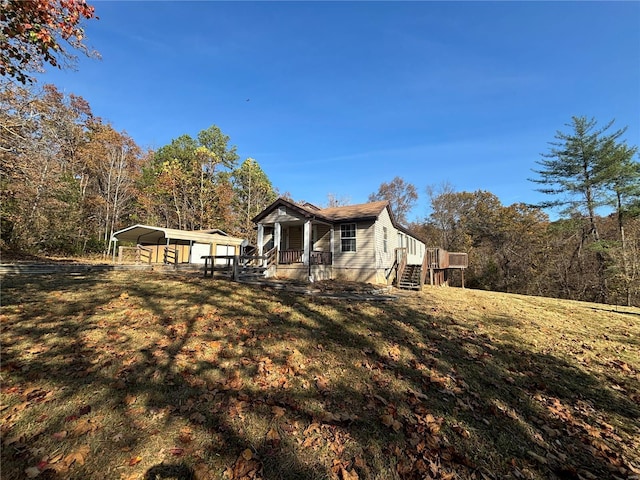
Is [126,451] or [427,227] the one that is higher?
[427,227]

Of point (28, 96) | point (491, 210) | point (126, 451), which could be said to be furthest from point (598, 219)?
point (28, 96)

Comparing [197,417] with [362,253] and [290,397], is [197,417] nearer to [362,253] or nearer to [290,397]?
[290,397]

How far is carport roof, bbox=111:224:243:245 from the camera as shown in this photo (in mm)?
21806

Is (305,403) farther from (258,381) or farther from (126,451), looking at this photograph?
(126,451)

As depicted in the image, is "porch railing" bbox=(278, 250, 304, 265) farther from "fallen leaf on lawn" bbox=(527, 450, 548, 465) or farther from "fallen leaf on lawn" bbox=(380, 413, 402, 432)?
"fallen leaf on lawn" bbox=(527, 450, 548, 465)

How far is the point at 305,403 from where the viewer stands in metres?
3.83

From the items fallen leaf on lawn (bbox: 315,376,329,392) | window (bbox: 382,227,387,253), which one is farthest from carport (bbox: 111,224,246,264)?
fallen leaf on lawn (bbox: 315,376,329,392)

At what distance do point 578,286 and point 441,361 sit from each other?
25.7 m

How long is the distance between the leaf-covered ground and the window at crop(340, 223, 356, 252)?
9097 mm

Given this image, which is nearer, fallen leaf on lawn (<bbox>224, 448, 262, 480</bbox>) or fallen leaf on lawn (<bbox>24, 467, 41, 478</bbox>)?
fallen leaf on lawn (<bbox>24, 467, 41, 478</bbox>)

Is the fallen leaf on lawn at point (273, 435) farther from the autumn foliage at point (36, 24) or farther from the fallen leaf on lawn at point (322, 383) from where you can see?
the autumn foliage at point (36, 24)

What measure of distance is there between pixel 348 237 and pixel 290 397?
12.9 meters

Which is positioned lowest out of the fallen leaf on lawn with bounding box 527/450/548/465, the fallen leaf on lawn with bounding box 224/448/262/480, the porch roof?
the fallen leaf on lawn with bounding box 527/450/548/465

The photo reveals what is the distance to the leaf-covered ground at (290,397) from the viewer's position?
2881 millimetres
